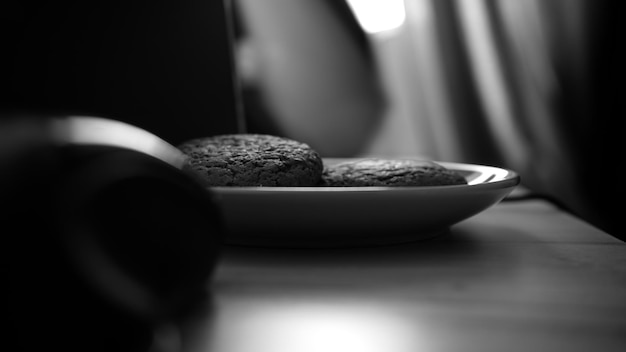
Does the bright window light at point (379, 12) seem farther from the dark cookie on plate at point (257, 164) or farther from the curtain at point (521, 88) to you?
the dark cookie on plate at point (257, 164)

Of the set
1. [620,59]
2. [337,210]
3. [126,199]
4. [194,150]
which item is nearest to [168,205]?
[126,199]

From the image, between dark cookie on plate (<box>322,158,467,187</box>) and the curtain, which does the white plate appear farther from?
the curtain

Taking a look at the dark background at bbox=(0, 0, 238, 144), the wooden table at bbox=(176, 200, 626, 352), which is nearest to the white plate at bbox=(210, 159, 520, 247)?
the wooden table at bbox=(176, 200, 626, 352)

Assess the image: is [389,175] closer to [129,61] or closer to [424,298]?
[424,298]

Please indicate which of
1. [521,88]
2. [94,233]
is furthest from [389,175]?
[521,88]

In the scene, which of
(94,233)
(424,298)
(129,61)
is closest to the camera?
(94,233)

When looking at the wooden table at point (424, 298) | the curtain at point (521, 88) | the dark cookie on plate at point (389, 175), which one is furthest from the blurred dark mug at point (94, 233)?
the curtain at point (521, 88)

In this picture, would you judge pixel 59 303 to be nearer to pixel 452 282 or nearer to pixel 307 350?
pixel 307 350
